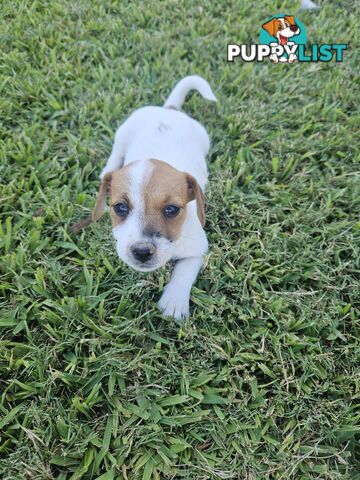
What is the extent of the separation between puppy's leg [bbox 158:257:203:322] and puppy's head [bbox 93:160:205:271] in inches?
17.0

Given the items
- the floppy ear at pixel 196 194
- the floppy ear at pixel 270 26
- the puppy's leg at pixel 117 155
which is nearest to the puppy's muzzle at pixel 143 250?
the floppy ear at pixel 196 194

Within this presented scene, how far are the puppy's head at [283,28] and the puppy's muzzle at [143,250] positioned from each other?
4.26 metres

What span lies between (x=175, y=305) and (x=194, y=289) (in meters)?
0.22

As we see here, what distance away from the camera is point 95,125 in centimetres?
441

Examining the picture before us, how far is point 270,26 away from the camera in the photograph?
18.3 feet

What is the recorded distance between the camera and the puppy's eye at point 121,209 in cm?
276

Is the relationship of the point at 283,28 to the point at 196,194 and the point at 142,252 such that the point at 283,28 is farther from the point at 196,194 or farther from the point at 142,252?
the point at 142,252

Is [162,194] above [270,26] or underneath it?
underneath

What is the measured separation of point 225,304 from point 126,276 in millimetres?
806

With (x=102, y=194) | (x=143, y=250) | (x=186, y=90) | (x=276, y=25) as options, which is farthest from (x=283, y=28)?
(x=143, y=250)

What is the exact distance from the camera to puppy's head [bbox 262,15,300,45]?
5.56 meters

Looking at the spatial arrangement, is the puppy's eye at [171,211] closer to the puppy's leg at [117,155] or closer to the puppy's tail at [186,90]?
the puppy's leg at [117,155]

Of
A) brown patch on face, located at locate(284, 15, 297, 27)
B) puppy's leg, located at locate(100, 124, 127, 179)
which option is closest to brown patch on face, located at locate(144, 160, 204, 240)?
puppy's leg, located at locate(100, 124, 127, 179)

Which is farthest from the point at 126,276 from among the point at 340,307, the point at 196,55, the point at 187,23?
the point at 187,23
